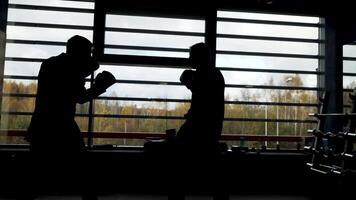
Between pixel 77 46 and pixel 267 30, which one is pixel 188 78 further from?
pixel 267 30

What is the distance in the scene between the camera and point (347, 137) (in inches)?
156

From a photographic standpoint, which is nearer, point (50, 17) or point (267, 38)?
point (50, 17)

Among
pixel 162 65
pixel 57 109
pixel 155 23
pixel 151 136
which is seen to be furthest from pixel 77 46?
pixel 155 23

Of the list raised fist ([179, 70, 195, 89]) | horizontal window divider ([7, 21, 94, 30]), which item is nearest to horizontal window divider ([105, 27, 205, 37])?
horizontal window divider ([7, 21, 94, 30])

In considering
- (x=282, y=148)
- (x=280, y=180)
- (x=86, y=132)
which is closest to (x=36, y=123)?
(x=86, y=132)

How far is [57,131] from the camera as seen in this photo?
2.12 meters

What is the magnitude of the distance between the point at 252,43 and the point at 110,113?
99.8 inches

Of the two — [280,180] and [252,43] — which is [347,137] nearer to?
[280,180]

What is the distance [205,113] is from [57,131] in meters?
0.99

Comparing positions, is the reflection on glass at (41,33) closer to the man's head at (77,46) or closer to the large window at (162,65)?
the large window at (162,65)

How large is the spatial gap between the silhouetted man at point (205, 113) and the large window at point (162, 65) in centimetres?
261

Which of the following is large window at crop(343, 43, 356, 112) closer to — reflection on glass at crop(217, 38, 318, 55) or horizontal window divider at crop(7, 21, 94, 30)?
reflection on glass at crop(217, 38, 318, 55)

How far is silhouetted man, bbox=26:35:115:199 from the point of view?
211 cm

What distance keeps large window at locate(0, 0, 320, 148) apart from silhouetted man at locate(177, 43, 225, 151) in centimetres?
261
